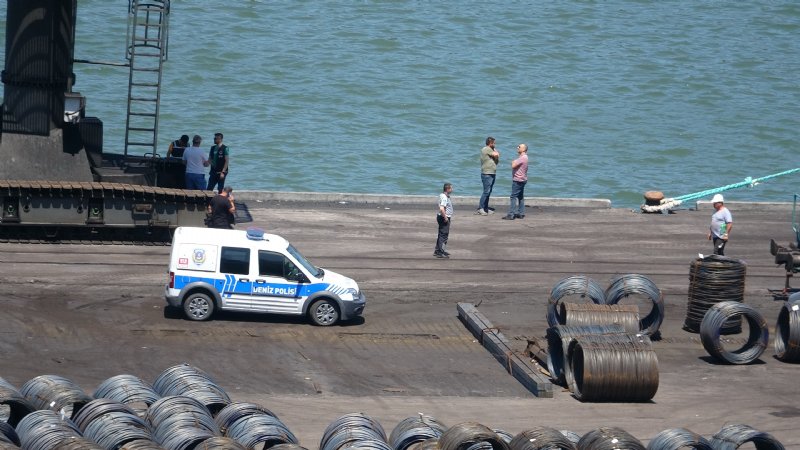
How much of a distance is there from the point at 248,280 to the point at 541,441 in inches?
344

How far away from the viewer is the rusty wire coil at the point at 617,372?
62.8 feet

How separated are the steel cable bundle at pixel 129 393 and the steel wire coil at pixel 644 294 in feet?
33.6

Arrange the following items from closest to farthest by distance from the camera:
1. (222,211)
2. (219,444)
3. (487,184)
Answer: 1. (219,444)
2. (222,211)
3. (487,184)

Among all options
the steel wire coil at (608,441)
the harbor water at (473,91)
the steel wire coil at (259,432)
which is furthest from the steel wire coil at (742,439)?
the harbor water at (473,91)

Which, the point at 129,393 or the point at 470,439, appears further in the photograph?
the point at 129,393

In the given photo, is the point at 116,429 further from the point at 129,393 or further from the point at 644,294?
the point at 644,294

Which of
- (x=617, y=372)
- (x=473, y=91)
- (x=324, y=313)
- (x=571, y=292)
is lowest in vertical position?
(x=617, y=372)

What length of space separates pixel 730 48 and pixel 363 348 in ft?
170

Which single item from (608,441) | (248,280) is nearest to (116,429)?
(608,441)

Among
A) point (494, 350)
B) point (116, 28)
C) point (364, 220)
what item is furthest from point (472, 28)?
point (494, 350)

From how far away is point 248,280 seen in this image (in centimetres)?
2200

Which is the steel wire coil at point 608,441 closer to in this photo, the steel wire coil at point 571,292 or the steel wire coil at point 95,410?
the steel wire coil at point 95,410

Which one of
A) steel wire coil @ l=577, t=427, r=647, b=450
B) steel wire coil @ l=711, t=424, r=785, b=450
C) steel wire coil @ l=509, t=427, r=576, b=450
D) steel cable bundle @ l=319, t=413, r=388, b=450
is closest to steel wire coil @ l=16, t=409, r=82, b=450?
steel cable bundle @ l=319, t=413, r=388, b=450

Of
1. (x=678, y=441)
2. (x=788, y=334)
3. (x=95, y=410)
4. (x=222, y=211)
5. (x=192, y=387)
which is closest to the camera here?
(x=95, y=410)
